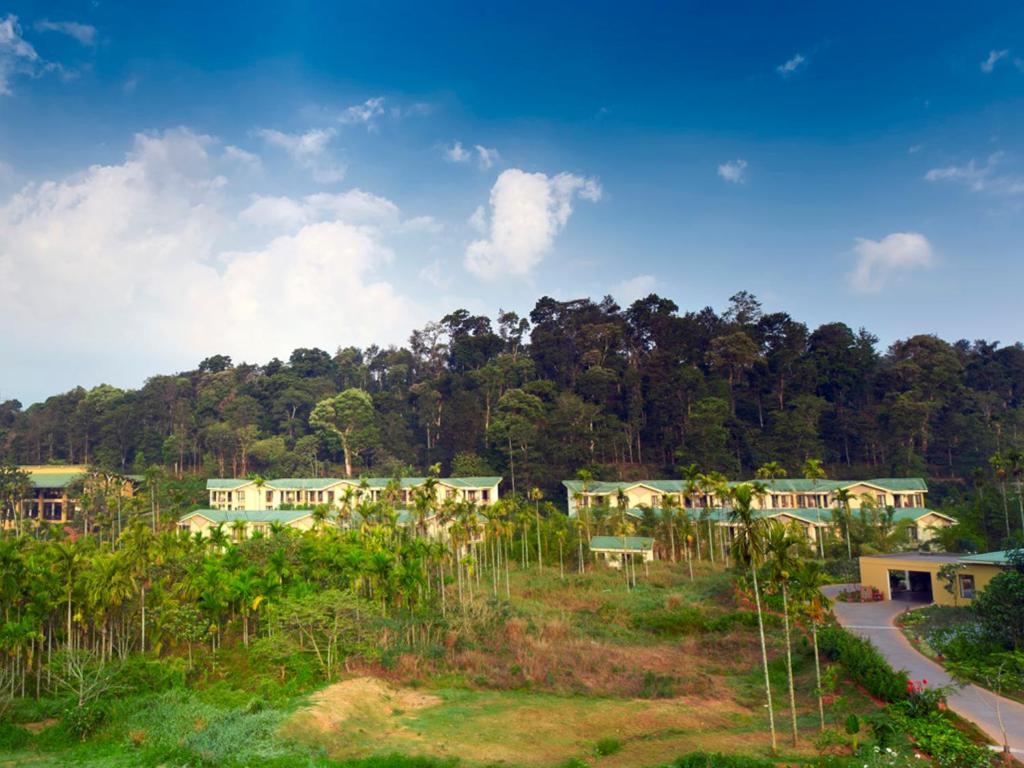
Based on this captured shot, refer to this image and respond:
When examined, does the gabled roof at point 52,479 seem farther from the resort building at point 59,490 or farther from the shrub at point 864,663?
the shrub at point 864,663

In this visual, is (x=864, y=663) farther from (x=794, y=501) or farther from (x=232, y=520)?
(x=232, y=520)

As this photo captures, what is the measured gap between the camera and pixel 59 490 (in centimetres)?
7844

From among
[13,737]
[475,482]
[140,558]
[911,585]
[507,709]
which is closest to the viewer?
[13,737]

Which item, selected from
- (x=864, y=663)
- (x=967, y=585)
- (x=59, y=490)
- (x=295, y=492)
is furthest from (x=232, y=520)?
(x=967, y=585)

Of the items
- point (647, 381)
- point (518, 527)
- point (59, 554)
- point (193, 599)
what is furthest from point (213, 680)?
point (647, 381)

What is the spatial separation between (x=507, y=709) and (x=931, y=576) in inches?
1006

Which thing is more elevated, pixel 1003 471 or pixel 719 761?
pixel 1003 471

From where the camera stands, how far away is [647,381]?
8525 centimetres

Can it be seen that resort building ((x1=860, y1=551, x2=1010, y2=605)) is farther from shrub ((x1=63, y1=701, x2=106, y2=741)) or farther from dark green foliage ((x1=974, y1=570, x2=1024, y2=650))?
shrub ((x1=63, y1=701, x2=106, y2=741))

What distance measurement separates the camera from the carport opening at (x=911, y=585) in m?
36.3

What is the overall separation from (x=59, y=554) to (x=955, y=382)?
289ft

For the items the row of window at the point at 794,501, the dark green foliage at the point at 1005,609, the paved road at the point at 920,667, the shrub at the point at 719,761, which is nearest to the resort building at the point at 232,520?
the row of window at the point at 794,501

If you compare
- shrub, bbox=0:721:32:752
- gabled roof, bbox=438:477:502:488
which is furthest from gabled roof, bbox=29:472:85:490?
shrub, bbox=0:721:32:752

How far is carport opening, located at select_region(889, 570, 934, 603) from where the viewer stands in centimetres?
3634
